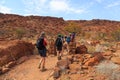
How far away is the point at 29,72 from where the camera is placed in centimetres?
1279

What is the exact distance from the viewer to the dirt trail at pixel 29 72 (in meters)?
12.0

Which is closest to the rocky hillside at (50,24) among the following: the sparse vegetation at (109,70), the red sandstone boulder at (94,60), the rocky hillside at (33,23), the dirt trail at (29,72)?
the rocky hillside at (33,23)

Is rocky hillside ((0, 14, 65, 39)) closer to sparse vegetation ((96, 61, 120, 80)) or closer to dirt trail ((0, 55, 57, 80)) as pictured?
dirt trail ((0, 55, 57, 80))

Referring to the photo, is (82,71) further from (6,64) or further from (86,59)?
(6,64)

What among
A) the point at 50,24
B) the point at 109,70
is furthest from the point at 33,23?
the point at 109,70

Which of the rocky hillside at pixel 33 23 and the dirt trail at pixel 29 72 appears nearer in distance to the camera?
the dirt trail at pixel 29 72

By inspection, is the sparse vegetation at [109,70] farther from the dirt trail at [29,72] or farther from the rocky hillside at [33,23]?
the rocky hillside at [33,23]

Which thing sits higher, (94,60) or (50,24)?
(50,24)

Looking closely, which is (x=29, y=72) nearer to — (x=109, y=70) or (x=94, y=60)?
(x=94, y=60)

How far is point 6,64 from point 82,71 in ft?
15.2

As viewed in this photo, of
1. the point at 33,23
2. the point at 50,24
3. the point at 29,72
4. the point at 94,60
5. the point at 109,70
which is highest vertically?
the point at 33,23

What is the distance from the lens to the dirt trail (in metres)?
12.0

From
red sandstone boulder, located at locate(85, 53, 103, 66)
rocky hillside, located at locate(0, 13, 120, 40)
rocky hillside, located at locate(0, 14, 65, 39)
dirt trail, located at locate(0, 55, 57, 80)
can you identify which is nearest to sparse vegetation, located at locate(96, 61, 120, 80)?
red sandstone boulder, located at locate(85, 53, 103, 66)

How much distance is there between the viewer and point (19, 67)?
535 inches
